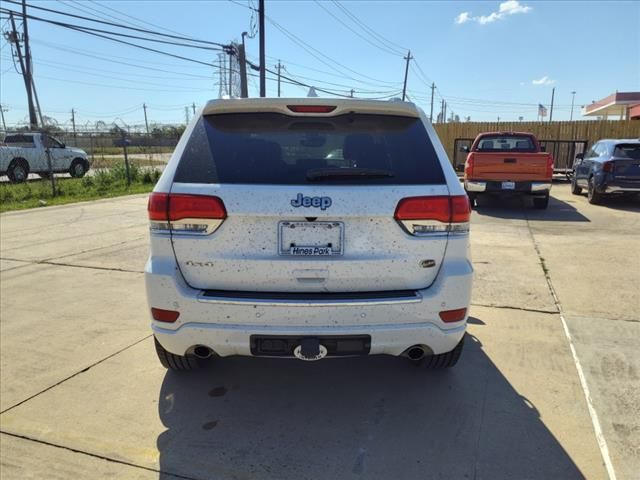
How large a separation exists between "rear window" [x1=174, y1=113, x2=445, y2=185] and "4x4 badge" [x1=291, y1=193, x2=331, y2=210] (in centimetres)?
11

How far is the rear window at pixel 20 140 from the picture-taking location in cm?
1830

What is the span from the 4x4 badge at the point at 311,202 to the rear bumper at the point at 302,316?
513 millimetres

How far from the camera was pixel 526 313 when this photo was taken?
4613 millimetres

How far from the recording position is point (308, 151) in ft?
9.05

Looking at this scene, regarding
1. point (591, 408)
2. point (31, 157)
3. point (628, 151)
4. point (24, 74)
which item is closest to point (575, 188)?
point (628, 151)

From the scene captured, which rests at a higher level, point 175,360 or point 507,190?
point 507,190

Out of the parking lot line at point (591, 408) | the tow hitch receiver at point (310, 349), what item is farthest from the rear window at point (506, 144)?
the tow hitch receiver at point (310, 349)

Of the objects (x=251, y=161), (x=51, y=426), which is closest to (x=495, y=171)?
(x=251, y=161)

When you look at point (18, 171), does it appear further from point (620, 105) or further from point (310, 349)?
point (620, 105)

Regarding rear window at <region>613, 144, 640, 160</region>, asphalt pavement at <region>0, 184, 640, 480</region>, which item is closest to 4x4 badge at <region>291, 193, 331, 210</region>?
asphalt pavement at <region>0, 184, 640, 480</region>

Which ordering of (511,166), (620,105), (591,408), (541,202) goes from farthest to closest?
(620,105) < (541,202) < (511,166) < (591,408)

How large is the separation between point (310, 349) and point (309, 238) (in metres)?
0.60

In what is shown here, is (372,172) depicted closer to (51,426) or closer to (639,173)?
(51,426)

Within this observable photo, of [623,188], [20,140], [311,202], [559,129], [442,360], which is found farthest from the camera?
[559,129]
